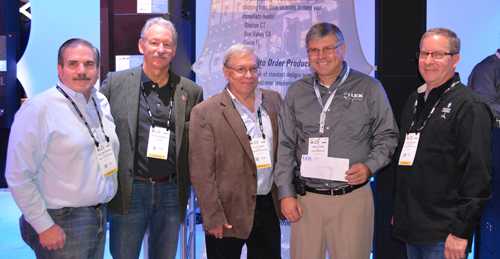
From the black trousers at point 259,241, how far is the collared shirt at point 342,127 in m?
0.15

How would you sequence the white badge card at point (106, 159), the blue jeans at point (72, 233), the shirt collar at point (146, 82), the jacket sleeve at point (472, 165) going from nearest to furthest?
the jacket sleeve at point (472, 165)
the blue jeans at point (72, 233)
the white badge card at point (106, 159)
the shirt collar at point (146, 82)

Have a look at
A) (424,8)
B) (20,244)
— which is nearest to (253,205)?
(424,8)

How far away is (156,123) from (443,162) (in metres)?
1.43

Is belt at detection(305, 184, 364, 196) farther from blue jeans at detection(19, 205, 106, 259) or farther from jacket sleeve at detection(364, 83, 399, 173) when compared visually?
blue jeans at detection(19, 205, 106, 259)

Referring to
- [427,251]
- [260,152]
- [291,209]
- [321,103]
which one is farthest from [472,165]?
[260,152]

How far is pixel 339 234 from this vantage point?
2557mm

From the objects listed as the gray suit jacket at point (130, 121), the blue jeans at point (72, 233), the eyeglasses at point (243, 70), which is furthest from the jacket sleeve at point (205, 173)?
the blue jeans at point (72, 233)

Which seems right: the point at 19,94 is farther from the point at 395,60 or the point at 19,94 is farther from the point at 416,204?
the point at 416,204

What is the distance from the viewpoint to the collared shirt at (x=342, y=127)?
2510 mm

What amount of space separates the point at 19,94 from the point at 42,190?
5.36m

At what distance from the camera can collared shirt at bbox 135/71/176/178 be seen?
260 centimetres

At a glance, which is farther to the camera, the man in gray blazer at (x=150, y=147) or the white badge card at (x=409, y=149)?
the man in gray blazer at (x=150, y=147)

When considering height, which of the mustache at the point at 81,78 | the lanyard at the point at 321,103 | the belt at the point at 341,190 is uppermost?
the mustache at the point at 81,78

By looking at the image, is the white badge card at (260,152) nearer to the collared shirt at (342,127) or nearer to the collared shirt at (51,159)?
the collared shirt at (342,127)
